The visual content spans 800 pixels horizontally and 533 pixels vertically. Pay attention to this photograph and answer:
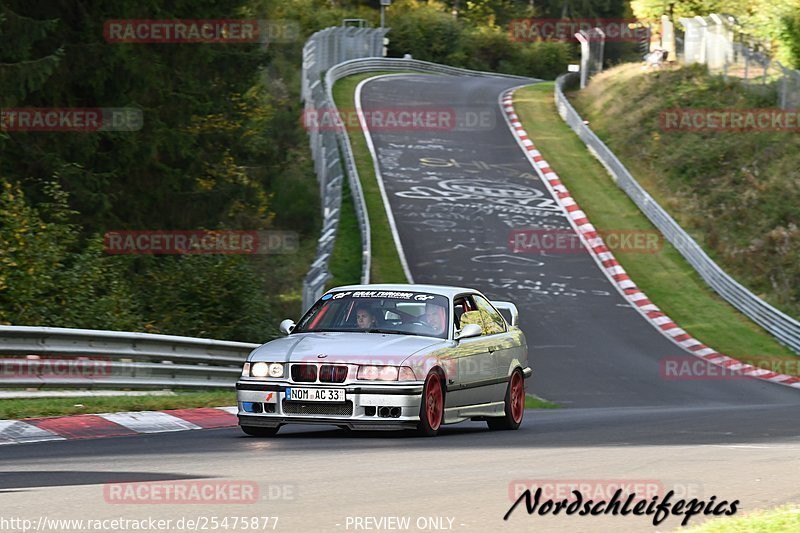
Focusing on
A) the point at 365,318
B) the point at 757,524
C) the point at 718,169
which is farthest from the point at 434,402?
the point at 718,169

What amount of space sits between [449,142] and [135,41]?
23.1 m

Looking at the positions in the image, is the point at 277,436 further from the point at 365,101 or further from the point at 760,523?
the point at 365,101

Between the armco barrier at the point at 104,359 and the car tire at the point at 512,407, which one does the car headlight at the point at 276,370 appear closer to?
the car tire at the point at 512,407

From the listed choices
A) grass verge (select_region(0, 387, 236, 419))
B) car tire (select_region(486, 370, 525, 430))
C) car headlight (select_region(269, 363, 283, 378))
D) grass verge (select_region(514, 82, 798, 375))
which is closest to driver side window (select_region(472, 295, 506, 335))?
car tire (select_region(486, 370, 525, 430))

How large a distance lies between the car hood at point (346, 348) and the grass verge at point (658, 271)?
54.1 feet

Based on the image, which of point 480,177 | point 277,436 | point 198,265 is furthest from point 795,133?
point 277,436

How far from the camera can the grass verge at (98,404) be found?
1234 cm

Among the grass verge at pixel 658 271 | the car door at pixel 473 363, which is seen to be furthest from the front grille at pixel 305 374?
the grass verge at pixel 658 271

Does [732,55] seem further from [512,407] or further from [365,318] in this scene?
[365,318]

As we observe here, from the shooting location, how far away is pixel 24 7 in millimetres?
26109

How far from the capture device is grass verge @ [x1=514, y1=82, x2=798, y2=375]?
94.7ft

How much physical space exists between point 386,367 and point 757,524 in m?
5.13

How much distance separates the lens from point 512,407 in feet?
45.2

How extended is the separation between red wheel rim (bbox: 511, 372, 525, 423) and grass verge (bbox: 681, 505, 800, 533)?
6659 millimetres
